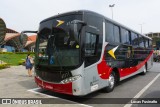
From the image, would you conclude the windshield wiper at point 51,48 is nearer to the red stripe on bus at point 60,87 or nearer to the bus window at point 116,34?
the red stripe on bus at point 60,87

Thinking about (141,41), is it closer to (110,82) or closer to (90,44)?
(110,82)

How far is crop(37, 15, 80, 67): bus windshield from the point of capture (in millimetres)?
6887

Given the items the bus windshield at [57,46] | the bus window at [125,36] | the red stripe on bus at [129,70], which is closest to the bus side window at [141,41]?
the red stripe on bus at [129,70]

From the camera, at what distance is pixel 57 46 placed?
24.0ft

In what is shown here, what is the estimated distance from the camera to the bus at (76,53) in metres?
6.82

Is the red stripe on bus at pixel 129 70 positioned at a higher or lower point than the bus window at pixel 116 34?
lower

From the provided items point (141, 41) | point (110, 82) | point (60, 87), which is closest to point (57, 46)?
point (60, 87)

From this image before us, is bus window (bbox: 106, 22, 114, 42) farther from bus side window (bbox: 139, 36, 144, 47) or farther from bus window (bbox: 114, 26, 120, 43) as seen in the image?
bus side window (bbox: 139, 36, 144, 47)

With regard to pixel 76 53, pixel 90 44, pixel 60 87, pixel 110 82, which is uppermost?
pixel 90 44

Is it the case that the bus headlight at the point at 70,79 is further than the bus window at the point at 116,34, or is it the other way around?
the bus window at the point at 116,34

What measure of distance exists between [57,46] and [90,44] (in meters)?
1.15

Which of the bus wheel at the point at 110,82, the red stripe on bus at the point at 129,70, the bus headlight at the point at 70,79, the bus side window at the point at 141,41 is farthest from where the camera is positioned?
the bus side window at the point at 141,41

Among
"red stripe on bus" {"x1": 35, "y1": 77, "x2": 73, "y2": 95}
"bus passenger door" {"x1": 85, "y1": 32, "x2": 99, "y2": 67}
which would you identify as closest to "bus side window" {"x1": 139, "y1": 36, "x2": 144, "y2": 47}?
"bus passenger door" {"x1": 85, "y1": 32, "x2": 99, "y2": 67}

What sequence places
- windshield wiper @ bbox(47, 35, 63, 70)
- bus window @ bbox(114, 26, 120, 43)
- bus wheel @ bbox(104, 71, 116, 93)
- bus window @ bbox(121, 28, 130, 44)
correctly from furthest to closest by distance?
bus window @ bbox(121, 28, 130, 44) < bus window @ bbox(114, 26, 120, 43) < bus wheel @ bbox(104, 71, 116, 93) < windshield wiper @ bbox(47, 35, 63, 70)
